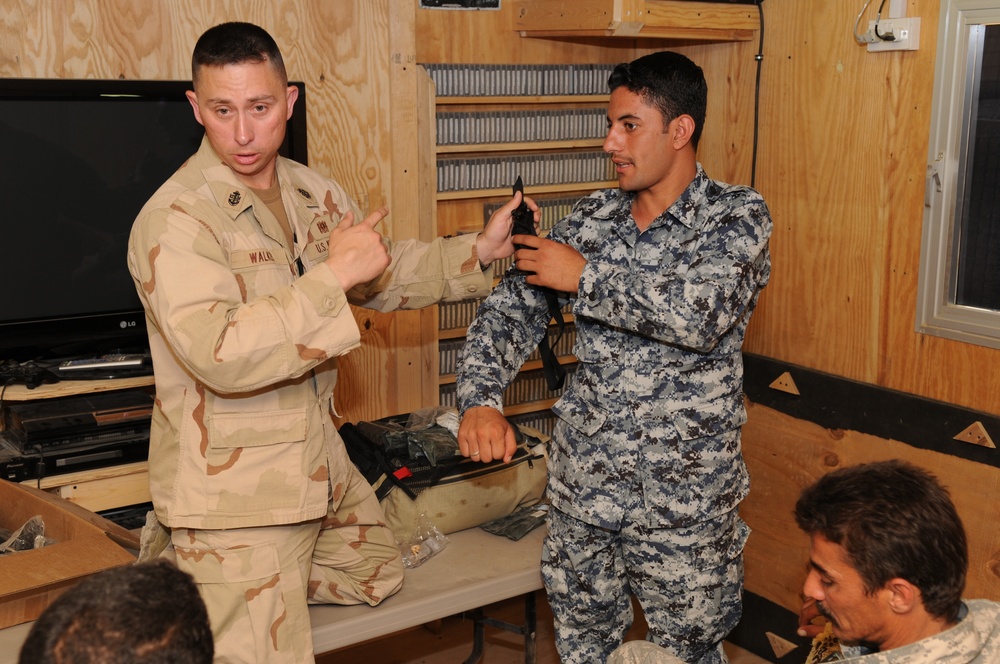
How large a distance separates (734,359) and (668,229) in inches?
13.6

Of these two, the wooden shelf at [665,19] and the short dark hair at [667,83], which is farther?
the wooden shelf at [665,19]

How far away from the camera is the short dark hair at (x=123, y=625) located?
1.09m

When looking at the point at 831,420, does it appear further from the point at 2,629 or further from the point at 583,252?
the point at 2,629

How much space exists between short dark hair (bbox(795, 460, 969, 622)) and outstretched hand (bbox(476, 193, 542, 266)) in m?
1.10

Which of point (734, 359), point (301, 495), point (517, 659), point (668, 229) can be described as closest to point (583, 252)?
point (668, 229)

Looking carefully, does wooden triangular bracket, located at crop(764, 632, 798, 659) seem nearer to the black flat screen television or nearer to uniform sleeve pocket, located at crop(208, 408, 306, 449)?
uniform sleeve pocket, located at crop(208, 408, 306, 449)

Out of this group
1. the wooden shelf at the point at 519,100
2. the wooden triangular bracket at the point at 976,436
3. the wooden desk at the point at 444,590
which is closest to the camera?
the wooden desk at the point at 444,590

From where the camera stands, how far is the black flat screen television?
297 centimetres

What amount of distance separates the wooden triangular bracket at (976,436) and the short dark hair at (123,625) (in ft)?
7.65

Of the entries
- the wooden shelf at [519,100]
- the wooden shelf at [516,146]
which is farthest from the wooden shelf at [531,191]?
the wooden shelf at [519,100]

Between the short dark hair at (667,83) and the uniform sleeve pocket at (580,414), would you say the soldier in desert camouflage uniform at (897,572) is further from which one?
the short dark hair at (667,83)

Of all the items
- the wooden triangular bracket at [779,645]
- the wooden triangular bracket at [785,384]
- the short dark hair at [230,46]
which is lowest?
the wooden triangular bracket at [779,645]

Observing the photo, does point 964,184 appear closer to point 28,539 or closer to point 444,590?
point 444,590

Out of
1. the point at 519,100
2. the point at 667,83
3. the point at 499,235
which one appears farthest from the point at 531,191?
the point at 667,83
